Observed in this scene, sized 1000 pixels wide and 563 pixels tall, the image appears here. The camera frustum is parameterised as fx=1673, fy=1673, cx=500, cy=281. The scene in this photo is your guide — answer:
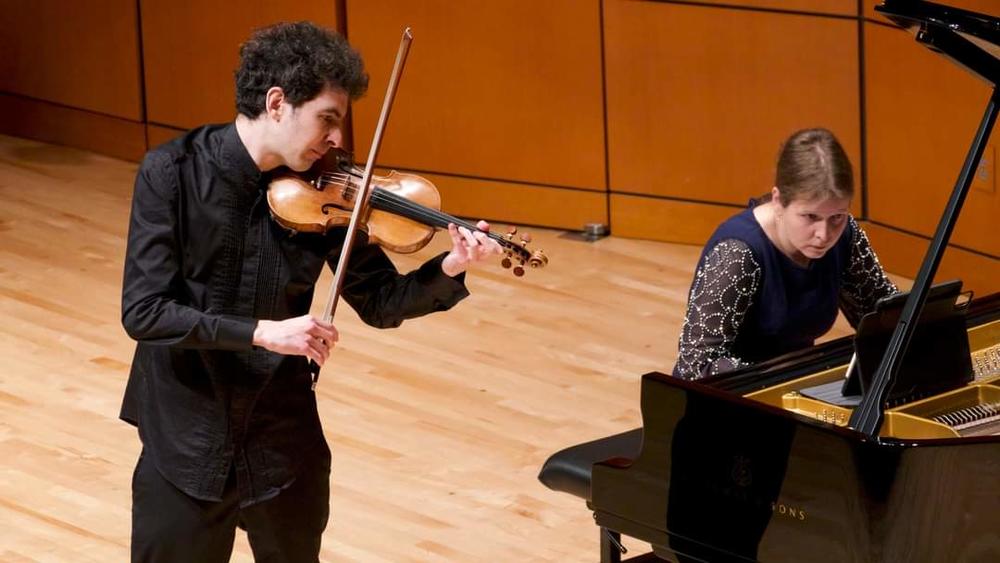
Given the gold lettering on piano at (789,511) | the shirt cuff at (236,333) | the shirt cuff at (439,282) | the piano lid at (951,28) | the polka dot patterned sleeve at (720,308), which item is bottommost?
the gold lettering on piano at (789,511)

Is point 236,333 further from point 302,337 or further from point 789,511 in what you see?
point 789,511

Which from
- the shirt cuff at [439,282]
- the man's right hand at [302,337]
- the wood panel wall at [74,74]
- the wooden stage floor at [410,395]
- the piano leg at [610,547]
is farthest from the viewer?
the wood panel wall at [74,74]

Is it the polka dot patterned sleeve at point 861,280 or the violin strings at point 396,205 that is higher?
the violin strings at point 396,205

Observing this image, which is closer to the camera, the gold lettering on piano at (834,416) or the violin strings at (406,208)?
the violin strings at (406,208)

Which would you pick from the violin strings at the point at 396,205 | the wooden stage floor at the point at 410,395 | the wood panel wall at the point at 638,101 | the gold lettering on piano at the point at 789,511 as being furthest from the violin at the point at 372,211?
the wood panel wall at the point at 638,101

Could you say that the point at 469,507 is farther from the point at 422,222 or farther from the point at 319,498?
the point at 422,222

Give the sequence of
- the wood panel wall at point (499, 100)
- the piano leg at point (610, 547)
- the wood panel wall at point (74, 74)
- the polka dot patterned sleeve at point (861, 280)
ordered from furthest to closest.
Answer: the wood panel wall at point (74, 74) < the wood panel wall at point (499, 100) < the polka dot patterned sleeve at point (861, 280) < the piano leg at point (610, 547)

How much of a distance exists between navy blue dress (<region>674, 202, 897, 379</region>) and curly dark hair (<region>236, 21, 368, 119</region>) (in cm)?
82

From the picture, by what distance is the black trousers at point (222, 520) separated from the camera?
252 centimetres

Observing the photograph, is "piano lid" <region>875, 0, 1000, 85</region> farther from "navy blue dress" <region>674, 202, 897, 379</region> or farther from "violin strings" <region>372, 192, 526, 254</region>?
"violin strings" <region>372, 192, 526, 254</region>

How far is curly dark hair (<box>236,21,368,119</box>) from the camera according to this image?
2.38 meters

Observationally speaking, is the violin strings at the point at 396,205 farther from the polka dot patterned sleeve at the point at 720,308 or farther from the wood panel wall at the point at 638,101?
the wood panel wall at the point at 638,101

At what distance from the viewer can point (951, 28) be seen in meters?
2.45

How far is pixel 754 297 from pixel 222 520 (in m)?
1.03
